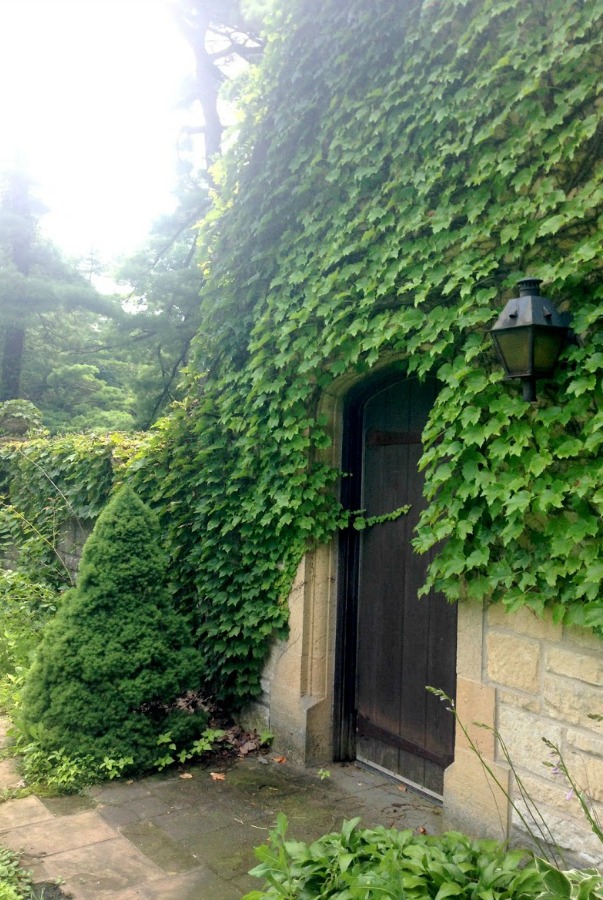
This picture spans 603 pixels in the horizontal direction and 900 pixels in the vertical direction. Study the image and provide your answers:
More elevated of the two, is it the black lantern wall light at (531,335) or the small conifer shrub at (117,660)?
the black lantern wall light at (531,335)

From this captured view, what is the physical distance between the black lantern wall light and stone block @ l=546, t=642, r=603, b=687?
107 cm

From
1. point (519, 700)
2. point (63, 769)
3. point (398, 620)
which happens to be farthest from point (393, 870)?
point (63, 769)

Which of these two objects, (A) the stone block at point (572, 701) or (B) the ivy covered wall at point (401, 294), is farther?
(B) the ivy covered wall at point (401, 294)

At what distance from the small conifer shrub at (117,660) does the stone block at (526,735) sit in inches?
81.4

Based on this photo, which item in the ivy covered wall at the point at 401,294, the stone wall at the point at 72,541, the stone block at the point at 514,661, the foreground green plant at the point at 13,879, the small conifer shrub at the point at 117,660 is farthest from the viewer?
the stone wall at the point at 72,541

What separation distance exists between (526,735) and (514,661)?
0.31 meters

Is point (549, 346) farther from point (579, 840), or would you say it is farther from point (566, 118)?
point (579, 840)

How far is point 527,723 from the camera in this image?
121 inches

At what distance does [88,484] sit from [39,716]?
2715 millimetres

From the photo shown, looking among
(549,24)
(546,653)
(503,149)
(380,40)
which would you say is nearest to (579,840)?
(546,653)

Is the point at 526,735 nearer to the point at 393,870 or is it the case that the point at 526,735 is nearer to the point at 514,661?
the point at 514,661

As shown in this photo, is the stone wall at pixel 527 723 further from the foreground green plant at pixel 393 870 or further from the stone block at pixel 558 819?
the foreground green plant at pixel 393 870

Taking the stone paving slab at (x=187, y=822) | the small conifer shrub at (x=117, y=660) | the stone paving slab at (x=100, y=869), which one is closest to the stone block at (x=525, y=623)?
the stone paving slab at (x=187, y=822)

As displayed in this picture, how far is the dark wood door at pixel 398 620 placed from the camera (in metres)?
3.92
